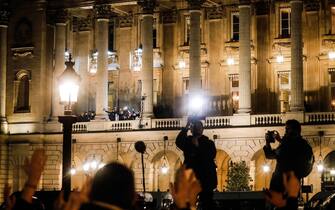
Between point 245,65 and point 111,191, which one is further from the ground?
point 245,65

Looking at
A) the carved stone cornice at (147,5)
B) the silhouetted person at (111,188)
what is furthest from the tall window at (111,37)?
the silhouetted person at (111,188)

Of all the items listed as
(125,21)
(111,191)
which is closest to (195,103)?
(125,21)

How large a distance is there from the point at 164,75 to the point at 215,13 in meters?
5.64

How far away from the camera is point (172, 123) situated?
5969 centimetres

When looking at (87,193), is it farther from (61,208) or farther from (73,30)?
(73,30)

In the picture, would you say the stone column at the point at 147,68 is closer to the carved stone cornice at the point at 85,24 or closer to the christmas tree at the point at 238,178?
the carved stone cornice at the point at 85,24

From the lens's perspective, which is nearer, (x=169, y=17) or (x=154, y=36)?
(x=169, y=17)

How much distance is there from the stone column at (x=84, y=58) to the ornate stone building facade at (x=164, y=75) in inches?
3.7

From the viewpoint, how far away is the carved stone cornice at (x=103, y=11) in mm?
62250

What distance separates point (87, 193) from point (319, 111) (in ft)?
169

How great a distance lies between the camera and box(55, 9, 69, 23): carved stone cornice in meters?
63.6

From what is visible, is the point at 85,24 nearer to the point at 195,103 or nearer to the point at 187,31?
the point at 187,31

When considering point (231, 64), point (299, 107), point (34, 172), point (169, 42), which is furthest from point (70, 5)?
point (34, 172)

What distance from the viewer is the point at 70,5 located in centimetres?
6388
